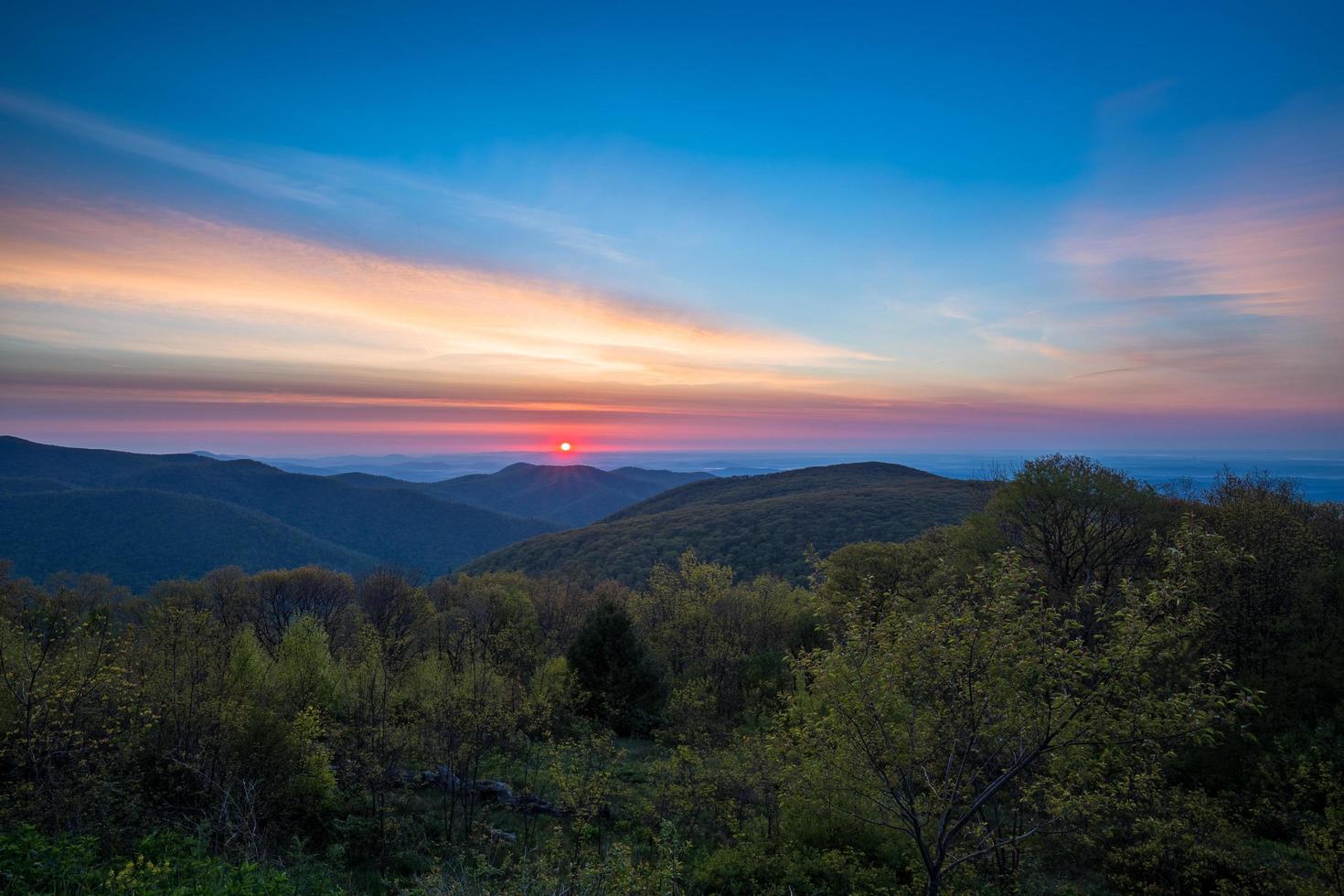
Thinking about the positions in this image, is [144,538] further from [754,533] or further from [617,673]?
[617,673]

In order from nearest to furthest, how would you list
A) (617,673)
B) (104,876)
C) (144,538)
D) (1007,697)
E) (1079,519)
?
(104,876), (1007,697), (1079,519), (617,673), (144,538)

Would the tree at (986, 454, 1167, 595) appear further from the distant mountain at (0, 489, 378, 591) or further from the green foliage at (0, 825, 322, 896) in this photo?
the distant mountain at (0, 489, 378, 591)

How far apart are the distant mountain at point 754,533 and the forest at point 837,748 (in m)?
57.3

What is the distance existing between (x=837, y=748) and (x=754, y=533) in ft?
330

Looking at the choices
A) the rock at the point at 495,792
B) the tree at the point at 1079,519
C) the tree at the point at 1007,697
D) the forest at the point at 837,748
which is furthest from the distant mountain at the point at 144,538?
the tree at the point at 1007,697

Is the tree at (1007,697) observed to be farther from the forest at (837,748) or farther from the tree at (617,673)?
the tree at (617,673)

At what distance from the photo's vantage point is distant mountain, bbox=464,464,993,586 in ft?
320

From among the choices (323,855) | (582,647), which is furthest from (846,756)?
(582,647)

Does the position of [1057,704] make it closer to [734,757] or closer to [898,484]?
[734,757]

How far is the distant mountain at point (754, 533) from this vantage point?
97688 millimetres

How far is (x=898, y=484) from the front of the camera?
141250 mm

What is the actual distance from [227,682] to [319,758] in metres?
5.80

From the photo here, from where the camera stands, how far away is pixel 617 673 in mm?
36594

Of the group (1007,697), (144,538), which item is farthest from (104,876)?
(144,538)
